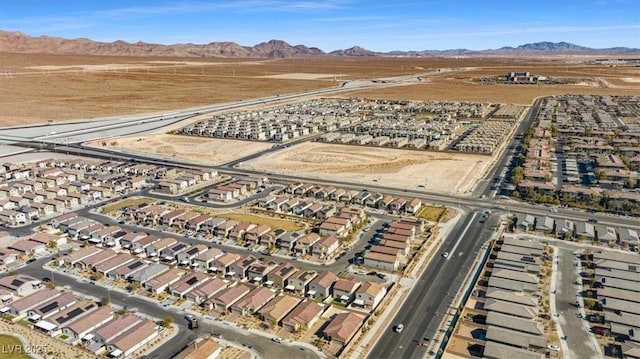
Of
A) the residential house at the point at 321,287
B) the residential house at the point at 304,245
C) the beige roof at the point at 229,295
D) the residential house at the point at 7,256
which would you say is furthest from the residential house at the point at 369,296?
the residential house at the point at 7,256

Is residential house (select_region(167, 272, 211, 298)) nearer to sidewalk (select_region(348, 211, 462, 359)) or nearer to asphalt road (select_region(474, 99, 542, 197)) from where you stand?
sidewalk (select_region(348, 211, 462, 359))

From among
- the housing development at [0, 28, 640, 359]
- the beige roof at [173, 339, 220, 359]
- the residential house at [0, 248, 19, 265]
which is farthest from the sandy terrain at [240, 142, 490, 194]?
the beige roof at [173, 339, 220, 359]

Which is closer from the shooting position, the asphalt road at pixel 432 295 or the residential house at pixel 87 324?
the asphalt road at pixel 432 295

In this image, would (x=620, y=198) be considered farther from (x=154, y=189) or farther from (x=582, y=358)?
(x=154, y=189)

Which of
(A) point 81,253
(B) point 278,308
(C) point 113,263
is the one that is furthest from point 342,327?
(A) point 81,253

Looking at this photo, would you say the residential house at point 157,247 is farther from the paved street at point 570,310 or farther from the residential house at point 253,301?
the paved street at point 570,310

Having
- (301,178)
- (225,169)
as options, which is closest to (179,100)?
(225,169)
